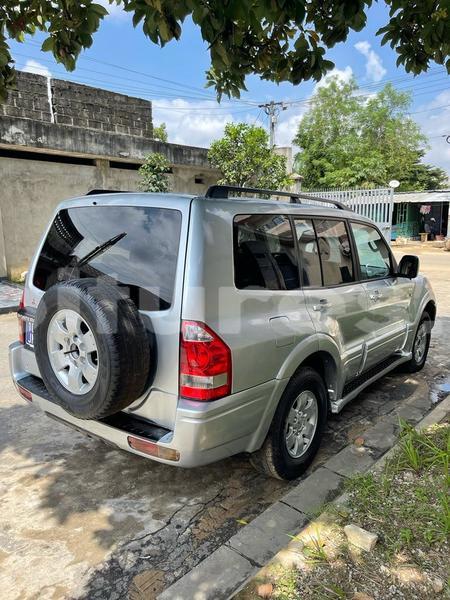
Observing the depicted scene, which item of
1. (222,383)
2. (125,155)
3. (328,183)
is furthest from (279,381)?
(328,183)

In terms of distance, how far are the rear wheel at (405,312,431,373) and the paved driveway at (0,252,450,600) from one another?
4.35 feet

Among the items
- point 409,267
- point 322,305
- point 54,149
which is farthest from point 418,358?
point 54,149

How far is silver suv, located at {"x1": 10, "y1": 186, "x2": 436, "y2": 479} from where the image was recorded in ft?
7.22

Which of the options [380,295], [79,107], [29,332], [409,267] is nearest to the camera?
[29,332]

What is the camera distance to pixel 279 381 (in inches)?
102

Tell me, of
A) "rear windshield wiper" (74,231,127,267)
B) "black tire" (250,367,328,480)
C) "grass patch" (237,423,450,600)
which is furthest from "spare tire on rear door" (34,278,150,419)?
"grass patch" (237,423,450,600)

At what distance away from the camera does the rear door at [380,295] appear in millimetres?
3768

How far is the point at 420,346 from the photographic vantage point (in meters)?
5.04

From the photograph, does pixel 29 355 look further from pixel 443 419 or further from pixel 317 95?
pixel 317 95

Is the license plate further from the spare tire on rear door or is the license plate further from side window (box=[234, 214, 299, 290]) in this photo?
side window (box=[234, 214, 299, 290])

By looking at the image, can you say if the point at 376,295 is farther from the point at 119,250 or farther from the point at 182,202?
the point at 119,250

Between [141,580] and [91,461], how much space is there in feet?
3.90

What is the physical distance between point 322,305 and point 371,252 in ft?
4.18

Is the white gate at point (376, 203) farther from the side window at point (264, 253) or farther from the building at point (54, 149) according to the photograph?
the side window at point (264, 253)
